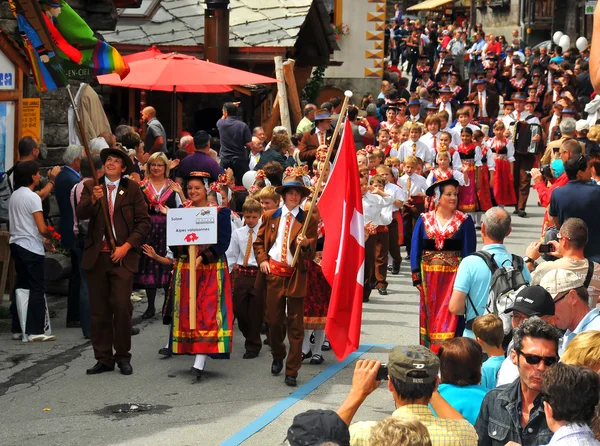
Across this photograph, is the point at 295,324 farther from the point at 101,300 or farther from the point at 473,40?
the point at 473,40

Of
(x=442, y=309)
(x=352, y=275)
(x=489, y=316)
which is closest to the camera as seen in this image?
(x=489, y=316)

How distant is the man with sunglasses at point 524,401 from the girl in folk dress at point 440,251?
4138mm

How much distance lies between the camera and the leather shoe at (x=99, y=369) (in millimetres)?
10359

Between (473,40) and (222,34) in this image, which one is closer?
(222,34)

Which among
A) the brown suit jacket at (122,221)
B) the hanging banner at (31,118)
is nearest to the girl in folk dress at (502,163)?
the hanging banner at (31,118)

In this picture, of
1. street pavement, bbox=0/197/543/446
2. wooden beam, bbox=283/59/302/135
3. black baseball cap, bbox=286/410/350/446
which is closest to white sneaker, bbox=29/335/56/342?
street pavement, bbox=0/197/543/446

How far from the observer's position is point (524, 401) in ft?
18.4

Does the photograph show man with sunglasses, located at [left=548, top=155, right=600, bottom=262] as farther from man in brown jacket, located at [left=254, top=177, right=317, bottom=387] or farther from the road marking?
the road marking

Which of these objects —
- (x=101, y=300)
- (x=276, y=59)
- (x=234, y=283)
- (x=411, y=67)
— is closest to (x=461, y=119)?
(x=276, y=59)

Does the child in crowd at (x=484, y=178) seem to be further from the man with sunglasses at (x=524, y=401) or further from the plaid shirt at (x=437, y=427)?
the plaid shirt at (x=437, y=427)

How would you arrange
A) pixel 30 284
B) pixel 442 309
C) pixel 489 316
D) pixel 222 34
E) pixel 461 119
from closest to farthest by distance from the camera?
pixel 489 316 → pixel 442 309 → pixel 30 284 → pixel 461 119 → pixel 222 34

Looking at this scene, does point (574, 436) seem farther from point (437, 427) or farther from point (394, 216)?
point (394, 216)

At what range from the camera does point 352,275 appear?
921cm

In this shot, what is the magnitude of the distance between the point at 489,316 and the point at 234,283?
4.66 m
